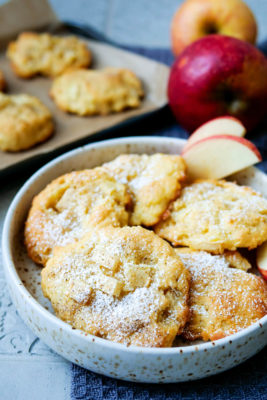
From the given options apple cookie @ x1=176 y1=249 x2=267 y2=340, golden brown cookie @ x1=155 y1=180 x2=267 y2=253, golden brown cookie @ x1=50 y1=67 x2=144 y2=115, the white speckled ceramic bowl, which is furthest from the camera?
golden brown cookie @ x1=50 y1=67 x2=144 y2=115

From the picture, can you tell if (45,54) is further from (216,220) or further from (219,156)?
(216,220)

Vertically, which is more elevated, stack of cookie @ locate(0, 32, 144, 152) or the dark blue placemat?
stack of cookie @ locate(0, 32, 144, 152)

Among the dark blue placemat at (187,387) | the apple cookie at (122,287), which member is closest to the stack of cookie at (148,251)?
the apple cookie at (122,287)

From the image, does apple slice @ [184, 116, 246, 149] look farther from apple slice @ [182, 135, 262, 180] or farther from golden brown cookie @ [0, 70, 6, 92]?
golden brown cookie @ [0, 70, 6, 92]

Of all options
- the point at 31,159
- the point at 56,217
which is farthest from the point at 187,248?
the point at 31,159

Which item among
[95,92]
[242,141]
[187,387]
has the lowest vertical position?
[187,387]

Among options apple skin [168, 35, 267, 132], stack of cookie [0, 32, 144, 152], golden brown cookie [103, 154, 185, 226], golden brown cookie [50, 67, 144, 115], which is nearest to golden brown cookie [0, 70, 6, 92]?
stack of cookie [0, 32, 144, 152]

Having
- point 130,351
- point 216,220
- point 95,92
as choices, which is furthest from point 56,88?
point 130,351

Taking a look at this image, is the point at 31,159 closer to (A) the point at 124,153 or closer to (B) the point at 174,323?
(A) the point at 124,153
